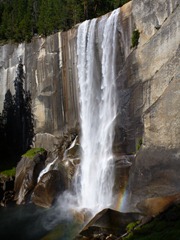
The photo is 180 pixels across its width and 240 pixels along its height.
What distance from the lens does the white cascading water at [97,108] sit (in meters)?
25.7

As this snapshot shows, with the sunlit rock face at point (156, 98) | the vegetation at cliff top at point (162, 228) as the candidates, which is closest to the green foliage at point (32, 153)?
the sunlit rock face at point (156, 98)

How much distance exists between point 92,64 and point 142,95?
28.2ft

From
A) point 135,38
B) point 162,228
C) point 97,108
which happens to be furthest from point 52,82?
→ point 162,228

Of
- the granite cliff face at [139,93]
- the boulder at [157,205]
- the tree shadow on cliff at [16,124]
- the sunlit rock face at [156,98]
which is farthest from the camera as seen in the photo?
the tree shadow on cliff at [16,124]

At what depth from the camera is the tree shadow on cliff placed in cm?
3966

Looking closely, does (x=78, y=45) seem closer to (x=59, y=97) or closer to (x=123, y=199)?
(x=59, y=97)

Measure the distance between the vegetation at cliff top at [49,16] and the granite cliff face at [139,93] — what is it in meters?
5.19

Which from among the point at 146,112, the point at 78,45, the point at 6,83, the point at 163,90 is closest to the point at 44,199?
the point at 146,112

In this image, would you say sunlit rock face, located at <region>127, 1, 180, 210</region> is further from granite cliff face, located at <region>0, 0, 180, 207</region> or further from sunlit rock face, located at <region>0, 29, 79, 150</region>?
sunlit rock face, located at <region>0, 29, 79, 150</region>

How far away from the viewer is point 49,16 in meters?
43.3

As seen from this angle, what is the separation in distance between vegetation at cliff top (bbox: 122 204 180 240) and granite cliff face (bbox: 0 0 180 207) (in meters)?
5.11

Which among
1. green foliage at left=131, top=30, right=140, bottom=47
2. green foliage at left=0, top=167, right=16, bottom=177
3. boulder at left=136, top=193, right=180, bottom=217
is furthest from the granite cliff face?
green foliage at left=0, top=167, right=16, bottom=177

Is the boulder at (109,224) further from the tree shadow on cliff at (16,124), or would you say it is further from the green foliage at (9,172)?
the tree shadow on cliff at (16,124)

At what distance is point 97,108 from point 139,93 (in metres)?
5.97
